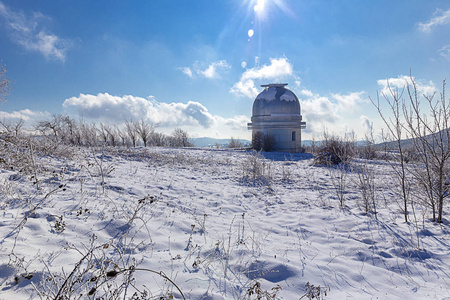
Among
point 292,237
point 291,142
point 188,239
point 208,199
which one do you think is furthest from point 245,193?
point 291,142

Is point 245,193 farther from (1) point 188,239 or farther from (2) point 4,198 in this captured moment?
(2) point 4,198

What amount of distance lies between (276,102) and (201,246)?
22.6m

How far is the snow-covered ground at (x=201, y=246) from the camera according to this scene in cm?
224

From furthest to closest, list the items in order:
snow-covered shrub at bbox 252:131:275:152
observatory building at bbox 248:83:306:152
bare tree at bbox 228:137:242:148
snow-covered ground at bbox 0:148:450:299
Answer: bare tree at bbox 228:137:242:148
observatory building at bbox 248:83:306:152
snow-covered shrub at bbox 252:131:275:152
snow-covered ground at bbox 0:148:450:299

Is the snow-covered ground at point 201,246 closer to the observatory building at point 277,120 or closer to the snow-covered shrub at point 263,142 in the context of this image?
the snow-covered shrub at point 263,142

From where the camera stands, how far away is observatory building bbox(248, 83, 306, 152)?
76.2 ft

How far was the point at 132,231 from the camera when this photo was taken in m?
3.54

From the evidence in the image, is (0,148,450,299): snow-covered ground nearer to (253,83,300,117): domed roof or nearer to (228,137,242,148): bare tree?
(253,83,300,117): domed roof

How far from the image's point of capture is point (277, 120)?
23.7m

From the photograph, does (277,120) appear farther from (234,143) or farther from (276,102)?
(234,143)

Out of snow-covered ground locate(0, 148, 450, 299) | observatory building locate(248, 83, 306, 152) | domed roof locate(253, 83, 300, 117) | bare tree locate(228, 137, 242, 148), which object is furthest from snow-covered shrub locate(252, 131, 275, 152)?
snow-covered ground locate(0, 148, 450, 299)

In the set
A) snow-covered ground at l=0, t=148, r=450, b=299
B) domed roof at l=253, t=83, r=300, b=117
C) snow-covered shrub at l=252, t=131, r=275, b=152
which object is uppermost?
domed roof at l=253, t=83, r=300, b=117

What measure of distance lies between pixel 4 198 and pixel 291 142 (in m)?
22.5

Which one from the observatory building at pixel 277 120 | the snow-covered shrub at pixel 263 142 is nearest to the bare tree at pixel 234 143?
the observatory building at pixel 277 120
